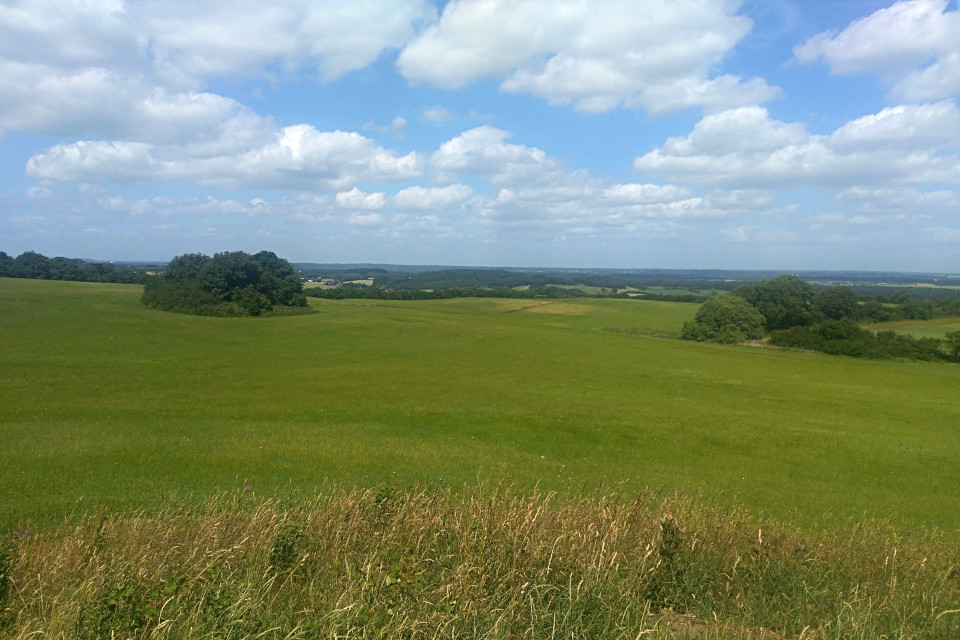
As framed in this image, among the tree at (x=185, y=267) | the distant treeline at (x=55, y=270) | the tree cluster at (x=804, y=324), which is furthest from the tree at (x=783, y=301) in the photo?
the distant treeline at (x=55, y=270)

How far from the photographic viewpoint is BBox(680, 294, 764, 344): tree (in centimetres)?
6844

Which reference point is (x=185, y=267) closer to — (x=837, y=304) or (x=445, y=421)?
(x=445, y=421)

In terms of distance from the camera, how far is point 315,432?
59.7 ft

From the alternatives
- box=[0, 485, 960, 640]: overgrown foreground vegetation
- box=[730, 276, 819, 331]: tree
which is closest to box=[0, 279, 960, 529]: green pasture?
box=[0, 485, 960, 640]: overgrown foreground vegetation

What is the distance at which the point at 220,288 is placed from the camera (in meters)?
66.6

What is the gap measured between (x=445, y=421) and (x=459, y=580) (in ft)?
53.5

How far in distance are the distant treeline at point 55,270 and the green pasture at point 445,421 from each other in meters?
61.7

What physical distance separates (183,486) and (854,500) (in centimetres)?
1597

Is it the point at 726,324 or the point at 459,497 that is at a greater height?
the point at 459,497

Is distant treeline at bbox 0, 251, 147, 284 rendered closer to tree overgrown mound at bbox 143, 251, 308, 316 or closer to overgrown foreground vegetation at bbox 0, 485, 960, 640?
tree overgrown mound at bbox 143, 251, 308, 316

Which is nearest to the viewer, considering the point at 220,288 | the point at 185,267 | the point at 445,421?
the point at 445,421

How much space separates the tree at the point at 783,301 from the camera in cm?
7531

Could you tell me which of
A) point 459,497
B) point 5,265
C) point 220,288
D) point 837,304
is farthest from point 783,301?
point 5,265

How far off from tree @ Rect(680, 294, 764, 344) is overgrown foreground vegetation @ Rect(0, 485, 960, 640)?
215 ft
